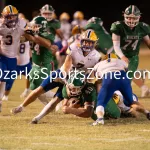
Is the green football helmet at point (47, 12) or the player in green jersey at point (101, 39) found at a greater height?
the green football helmet at point (47, 12)

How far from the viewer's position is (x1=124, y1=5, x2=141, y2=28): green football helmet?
9461 mm

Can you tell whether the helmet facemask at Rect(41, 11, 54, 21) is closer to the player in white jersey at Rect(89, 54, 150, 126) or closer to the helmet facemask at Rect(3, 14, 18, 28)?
the helmet facemask at Rect(3, 14, 18, 28)

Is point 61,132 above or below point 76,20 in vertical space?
below

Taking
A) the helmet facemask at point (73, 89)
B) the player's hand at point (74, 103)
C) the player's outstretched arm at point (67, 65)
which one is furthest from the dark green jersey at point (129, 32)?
the helmet facemask at point (73, 89)

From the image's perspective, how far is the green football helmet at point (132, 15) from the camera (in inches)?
372

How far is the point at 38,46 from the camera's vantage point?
31.9 feet

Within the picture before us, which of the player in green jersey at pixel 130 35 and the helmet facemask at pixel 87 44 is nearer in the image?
the helmet facemask at pixel 87 44

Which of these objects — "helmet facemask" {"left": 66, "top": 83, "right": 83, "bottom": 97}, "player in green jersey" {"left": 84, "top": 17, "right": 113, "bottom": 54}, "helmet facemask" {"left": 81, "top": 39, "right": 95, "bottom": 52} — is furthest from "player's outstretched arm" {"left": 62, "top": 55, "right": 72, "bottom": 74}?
"player in green jersey" {"left": 84, "top": 17, "right": 113, "bottom": 54}

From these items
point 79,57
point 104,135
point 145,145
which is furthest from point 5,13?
point 145,145

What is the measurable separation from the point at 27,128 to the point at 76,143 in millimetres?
1056

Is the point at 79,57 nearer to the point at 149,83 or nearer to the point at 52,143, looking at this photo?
the point at 52,143

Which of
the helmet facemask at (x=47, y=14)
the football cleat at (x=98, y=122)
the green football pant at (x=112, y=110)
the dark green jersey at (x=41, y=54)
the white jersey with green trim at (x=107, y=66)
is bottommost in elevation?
the football cleat at (x=98, y=122)

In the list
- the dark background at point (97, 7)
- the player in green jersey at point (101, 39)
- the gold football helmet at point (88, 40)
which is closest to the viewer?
the gold football helmet at point (88, 40)

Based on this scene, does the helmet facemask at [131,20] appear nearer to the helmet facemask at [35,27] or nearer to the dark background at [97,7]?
the helmet facemask at [35,27]
